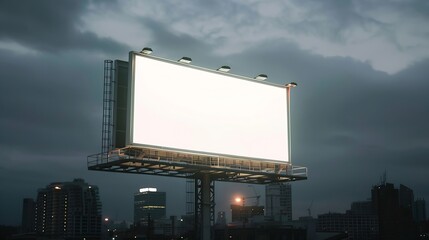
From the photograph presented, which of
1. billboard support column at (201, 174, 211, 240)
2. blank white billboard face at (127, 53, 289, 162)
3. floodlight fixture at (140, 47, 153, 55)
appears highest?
floodlight fixture at (140, 47, 153, 55)

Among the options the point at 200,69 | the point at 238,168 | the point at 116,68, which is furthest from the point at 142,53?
the point at 238,168

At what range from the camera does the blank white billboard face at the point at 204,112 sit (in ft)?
111

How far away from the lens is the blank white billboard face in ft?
111

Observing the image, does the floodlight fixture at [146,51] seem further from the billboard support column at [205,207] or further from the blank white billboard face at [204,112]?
the billboard support column at [205,207]

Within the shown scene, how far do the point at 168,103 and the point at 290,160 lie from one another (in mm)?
11394


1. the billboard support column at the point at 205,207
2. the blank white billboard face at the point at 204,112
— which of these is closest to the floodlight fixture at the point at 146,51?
the blank white billboard face at the point at 204,112

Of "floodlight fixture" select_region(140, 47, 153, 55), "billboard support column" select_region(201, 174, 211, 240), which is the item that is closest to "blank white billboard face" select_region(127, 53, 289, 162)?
"floodlight fixture" select_region(140, 47, 153, 55)

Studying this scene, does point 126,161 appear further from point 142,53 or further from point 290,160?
point 290,160

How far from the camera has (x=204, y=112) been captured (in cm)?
3691

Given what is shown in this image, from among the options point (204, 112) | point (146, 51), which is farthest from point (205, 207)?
point (146, 51)

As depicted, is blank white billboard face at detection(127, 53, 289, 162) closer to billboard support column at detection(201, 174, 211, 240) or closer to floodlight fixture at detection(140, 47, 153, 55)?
floodlight fixture at detection(140, 47, 153, 55)

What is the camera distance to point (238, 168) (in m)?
38.9

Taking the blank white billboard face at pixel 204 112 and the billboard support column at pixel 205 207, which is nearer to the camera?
the blank white billboard face at pixel 204 112

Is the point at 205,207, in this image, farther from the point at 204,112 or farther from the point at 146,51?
the point at 146,51
